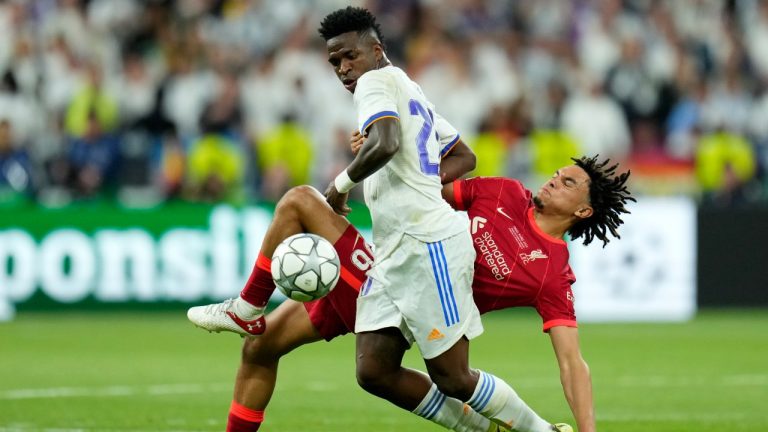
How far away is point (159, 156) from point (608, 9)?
7.02 m

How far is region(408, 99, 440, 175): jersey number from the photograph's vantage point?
6895 mm

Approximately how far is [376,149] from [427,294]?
2.67 feet

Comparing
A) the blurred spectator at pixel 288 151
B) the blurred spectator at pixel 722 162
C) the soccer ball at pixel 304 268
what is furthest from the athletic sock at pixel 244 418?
the blurred spectator at pixel 722 162

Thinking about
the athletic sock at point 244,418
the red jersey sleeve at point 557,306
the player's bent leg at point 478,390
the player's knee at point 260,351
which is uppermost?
the red jersey sleeve at point 557,306

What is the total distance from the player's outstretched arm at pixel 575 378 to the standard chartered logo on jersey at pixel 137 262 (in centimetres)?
886

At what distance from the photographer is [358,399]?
1012cm

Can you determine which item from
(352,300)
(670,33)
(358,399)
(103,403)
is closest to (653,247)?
(670,33)

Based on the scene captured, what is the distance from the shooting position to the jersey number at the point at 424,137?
6.89 m

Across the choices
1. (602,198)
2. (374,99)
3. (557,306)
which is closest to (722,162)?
(602,198)

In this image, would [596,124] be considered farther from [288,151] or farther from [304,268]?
[304,268]

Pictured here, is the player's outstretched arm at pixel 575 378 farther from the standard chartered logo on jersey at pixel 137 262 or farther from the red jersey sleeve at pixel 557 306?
the standard chartered logo on jersey at pixel 137 262

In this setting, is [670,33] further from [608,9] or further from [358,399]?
[358,399]

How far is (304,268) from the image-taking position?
675cm

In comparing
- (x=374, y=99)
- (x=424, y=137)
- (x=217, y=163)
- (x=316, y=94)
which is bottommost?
(x=424, y=137)
